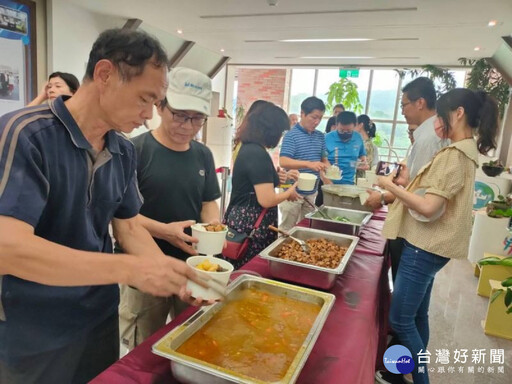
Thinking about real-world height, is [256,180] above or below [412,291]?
above

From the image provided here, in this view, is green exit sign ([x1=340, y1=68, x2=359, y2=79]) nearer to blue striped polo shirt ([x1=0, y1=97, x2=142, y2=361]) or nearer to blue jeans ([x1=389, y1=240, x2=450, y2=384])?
blue jeans ([x1=389, y1=240, x2=450, y2=384])

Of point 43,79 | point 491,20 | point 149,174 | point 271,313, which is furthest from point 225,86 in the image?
point 271,313

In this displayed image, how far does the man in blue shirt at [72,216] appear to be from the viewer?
0.66 m

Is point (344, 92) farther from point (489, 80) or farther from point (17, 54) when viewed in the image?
point (17, 54)

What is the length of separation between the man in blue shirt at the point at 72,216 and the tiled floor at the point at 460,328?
1.92 meters

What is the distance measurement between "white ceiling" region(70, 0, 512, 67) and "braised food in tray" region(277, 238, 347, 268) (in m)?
2.65

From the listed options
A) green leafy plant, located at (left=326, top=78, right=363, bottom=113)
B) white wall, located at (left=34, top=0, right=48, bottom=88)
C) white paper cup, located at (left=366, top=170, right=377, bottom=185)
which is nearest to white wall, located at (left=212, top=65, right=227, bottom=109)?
green leafy plant, located at (left=326, top=78, right=363, bottom=113)

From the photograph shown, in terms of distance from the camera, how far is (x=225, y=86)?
7250 millimetres

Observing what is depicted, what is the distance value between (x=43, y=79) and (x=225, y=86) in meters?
4.01

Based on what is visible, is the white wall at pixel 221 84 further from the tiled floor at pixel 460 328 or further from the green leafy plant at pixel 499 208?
the tiled floor at pixel 460 328

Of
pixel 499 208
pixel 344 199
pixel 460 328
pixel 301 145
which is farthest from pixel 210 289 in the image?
pixel 499 208

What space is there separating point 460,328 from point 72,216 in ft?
8.82

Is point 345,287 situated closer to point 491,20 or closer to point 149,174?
point 149,174

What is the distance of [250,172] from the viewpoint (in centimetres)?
167
